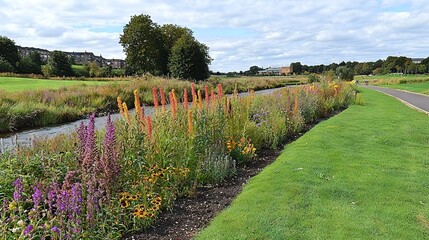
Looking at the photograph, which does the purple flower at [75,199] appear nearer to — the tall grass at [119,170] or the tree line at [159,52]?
the tall grass at [119,170]

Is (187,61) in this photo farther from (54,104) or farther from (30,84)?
(54,104)

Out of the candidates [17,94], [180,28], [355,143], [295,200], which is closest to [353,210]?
[295,200]

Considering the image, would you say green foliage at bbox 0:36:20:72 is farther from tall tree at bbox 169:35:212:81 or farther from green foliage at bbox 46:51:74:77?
tall tree at bbox 169:35:212:81

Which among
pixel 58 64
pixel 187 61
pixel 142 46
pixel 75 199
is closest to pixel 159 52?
pixel 142 46

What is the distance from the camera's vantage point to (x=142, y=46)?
51.4 metres

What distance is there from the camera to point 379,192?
5621mm

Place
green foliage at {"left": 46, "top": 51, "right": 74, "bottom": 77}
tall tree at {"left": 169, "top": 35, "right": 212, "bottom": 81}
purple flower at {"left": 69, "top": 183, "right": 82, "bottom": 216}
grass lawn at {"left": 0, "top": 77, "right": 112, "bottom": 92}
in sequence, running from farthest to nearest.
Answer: green foliage at {"left": 46, "top": 51, "right": 74, "bottom": 77} → tall tree at {"left": 169, "top": 35, "right": 212, "bottom": 81} → grass lawn at {"left": 0, "top": 77, "right": 112, "bottom": 92} → purple flower at {"left": 69, "top": 183, "right": 82, "bottom": 216}

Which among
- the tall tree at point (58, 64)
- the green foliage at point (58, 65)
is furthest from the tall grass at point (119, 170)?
the tall tree at point (58, 64)

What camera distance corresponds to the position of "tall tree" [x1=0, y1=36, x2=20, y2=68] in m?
59.8

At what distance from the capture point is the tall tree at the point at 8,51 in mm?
59781

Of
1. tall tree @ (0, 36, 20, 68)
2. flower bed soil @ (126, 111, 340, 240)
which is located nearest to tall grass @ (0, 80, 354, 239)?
flower bed soil @ (126, 111, 340, 240)

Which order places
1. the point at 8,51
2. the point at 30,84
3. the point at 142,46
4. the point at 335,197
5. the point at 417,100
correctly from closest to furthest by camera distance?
the point at 335,197, the point at 417,100, the point at 30,84, the point at 142,46, the point at 8,51

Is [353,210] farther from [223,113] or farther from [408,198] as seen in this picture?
[223,113]

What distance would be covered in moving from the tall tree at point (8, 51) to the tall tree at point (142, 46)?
864 inches
